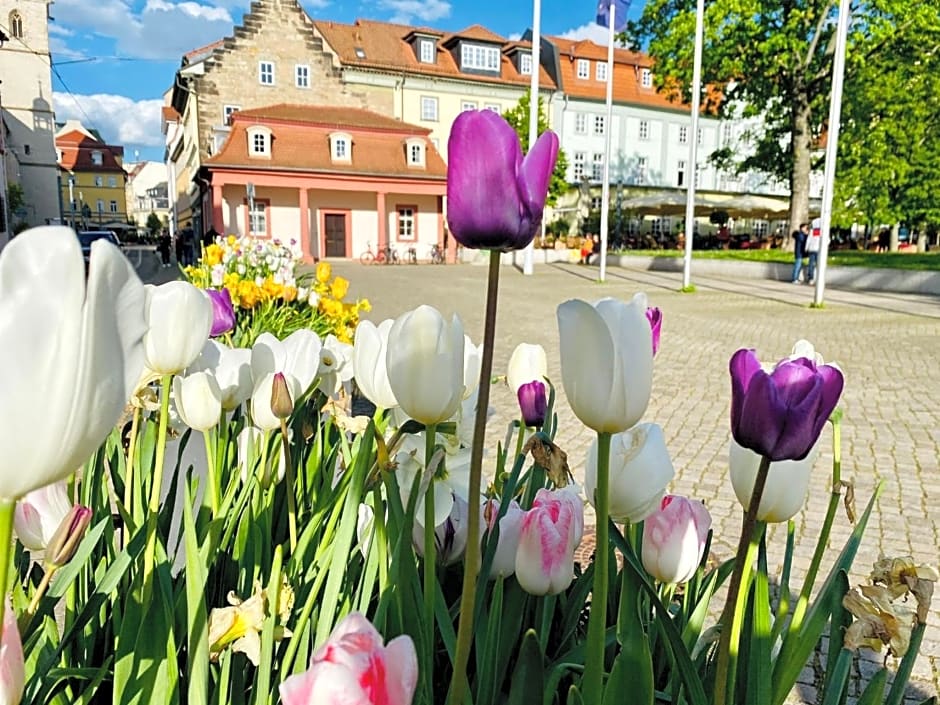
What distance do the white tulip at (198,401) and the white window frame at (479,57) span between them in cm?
3719

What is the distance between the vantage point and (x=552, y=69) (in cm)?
3862

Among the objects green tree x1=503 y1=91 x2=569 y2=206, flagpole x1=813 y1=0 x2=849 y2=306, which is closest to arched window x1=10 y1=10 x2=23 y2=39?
green tree x1=503 y1=91 x2=569 y2=206

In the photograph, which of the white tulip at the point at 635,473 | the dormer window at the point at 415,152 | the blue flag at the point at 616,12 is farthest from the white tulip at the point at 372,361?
the dormer window at the point at 415,152

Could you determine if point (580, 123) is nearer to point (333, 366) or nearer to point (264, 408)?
point (333, 366)

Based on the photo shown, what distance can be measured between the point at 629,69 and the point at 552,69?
18.2ft

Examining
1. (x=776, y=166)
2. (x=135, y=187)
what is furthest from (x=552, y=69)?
(x=135, y=187)

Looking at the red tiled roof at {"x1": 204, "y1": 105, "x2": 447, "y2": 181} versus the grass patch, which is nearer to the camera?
the grass patch

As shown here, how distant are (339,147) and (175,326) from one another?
29.0 m

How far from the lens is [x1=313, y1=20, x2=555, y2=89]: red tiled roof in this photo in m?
34.6

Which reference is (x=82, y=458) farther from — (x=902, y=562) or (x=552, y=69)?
(x=552, y=69)

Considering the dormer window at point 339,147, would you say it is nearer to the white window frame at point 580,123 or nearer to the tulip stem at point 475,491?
the white window frame at point 580,123

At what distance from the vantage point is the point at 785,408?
0.70 metres

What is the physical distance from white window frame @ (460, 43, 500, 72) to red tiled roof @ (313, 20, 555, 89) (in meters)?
0.37

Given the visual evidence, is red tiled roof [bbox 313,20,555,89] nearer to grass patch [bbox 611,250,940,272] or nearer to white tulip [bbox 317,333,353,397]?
grass patch [bbox 611,250,940,272]
